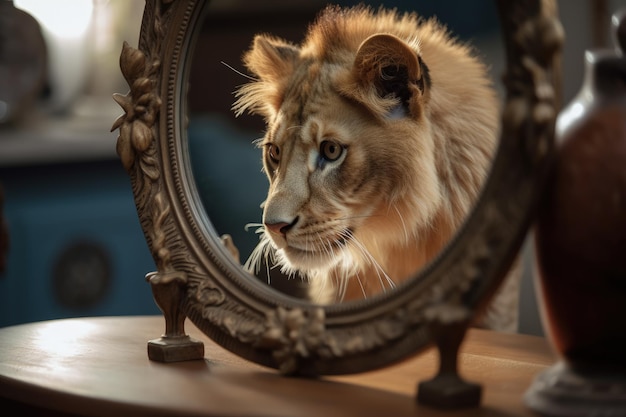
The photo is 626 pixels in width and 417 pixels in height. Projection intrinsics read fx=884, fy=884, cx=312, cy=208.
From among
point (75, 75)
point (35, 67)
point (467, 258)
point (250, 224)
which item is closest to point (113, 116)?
Answer: point (75, 75)

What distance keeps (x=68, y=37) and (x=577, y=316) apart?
2007 mm

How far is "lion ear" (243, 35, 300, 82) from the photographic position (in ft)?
2.75

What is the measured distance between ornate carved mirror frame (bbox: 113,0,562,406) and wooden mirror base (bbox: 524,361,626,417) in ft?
0.23

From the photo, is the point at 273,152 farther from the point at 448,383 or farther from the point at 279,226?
the point at 448,383

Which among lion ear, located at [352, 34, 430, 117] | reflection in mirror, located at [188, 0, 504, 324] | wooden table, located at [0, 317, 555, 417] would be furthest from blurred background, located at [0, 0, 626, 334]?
lion ear, located at [352, 34, 430, 117]

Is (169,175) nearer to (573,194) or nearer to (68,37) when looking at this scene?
(573,194)

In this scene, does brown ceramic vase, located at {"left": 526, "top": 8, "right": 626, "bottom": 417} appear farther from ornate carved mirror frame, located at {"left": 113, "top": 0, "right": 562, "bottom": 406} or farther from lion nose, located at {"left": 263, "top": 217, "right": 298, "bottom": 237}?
lion nose, located at {"left": 263, "top": 217, "right": 298, "bottom": 237}

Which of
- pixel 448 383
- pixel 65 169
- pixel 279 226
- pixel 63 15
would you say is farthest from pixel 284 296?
pixel 63 15

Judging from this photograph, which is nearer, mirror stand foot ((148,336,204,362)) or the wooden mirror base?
the wooden mirror base

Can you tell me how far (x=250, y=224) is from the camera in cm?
86

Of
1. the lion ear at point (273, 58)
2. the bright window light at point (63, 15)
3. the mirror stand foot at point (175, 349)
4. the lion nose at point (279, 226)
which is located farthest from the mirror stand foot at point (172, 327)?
the bright window light at point (63, 15)

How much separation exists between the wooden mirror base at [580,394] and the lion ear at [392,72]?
26 centimetres

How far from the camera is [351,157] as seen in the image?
78cm

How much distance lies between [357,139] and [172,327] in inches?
10.9
